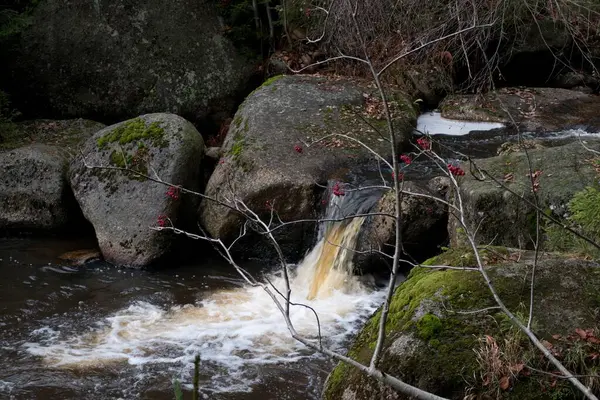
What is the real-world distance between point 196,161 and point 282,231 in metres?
1.53

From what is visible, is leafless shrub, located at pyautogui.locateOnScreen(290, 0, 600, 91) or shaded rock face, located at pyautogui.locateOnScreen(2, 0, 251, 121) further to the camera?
shaded rock face, located at pyautogui.locateOnScreen(2, 0, 251, 121)

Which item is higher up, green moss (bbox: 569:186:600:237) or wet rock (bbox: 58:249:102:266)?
green moss (bbox: 569:186:600:237)

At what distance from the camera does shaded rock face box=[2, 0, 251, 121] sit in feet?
35.4

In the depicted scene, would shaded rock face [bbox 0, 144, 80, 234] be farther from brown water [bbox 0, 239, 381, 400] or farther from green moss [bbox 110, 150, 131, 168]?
green moss [bbox 110, 150, 131, 168]

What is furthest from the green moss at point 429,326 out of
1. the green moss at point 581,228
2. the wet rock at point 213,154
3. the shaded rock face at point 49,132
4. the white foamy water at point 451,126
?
the shaded rock face at point 49,132

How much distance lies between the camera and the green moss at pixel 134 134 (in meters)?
8.40

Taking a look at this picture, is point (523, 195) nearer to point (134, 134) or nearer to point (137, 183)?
point (137, 183)

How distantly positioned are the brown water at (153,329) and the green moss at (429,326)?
178 centimetres

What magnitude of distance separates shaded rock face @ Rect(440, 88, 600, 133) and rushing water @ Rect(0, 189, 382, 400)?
3754mm

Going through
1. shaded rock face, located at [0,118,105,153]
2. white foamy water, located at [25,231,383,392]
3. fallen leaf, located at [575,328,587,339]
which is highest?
shaded rock face, located at [0,118,105,153]

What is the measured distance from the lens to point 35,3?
10.8 meters

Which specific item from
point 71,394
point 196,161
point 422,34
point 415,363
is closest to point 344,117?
point 422,34

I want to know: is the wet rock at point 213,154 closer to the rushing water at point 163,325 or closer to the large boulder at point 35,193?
the rushing water at point 163,325

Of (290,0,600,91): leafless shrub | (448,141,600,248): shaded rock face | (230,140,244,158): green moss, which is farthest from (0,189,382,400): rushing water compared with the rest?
(290,0,600,91): leafless shrub
